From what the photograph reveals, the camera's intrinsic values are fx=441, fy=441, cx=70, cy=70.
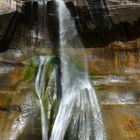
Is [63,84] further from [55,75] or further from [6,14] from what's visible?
[6,14]

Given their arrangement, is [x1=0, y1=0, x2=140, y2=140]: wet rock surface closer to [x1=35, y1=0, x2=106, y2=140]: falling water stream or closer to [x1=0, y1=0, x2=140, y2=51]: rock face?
[x1=0, y1=0, x2=140, y2=51]: rock face

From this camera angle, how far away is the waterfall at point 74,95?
694 centimetres

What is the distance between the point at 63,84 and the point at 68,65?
51 cm

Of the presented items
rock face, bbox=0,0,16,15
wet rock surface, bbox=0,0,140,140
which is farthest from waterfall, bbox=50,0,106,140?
rock face, bbox=0,0,16,15

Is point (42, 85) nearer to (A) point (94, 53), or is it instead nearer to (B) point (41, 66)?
(B) point (41, 66)

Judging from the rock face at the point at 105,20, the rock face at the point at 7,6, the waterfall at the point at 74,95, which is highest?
the rock face at the point at 7,6

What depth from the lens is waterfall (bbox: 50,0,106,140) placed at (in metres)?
6.94

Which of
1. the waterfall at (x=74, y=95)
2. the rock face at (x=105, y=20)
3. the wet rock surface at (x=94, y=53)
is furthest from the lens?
the rock face at (x=105, y=20)

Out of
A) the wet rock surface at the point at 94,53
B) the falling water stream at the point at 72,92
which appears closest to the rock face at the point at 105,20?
the wet rock surface at the point at 94,53

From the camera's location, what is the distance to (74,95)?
788 cm

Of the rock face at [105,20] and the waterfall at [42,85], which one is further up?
the rock face at [105,20]

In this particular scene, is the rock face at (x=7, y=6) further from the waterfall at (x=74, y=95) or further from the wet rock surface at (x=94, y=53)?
the waterfall at (x=74, y=95)

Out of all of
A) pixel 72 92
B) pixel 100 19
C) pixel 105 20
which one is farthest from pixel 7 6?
pixel 72 92

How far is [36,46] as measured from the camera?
29.8ft
